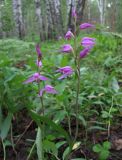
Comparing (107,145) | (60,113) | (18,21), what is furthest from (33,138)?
(18,21)

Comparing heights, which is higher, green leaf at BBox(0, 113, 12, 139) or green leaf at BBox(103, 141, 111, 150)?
green leaf at BBox(0, 113, 12, 139)

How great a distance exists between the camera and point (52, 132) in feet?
5.94

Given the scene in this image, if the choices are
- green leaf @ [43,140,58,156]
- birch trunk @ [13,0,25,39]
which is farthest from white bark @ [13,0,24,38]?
green leaf @ [43,140,58,156]

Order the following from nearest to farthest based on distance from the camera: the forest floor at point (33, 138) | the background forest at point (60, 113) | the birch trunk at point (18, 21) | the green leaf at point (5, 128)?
the background forest at point (60, 113) < the green leaf at point (5, 128) < the forest floor at point (33, 138) < the birch trunk at point (18, 21)

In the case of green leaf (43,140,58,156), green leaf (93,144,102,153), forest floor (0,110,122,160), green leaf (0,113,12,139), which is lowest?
forest floor (0,110,122,160)

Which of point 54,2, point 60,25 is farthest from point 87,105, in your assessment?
point 54,2

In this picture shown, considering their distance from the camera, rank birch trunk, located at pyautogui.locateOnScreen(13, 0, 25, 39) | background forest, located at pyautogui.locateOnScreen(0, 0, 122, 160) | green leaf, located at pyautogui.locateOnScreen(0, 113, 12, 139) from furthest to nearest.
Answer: birch trunk, located at pyautogui.locateOnScreen(13, 0, 25, 39) < green leaf, located at pyautogui.locateOnScreen(0, 113, 12, 139) < background forest, located at pyautogui.locateOnScreen(0, 0, 122, 160)

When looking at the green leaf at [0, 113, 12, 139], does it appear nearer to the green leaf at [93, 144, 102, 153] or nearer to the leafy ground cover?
the leafy ground cover

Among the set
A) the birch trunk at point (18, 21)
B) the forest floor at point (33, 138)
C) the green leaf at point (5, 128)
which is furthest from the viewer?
the birch trunk at point (18, 21)

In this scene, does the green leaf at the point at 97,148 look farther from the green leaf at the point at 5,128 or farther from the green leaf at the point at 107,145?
the green leaf at the point at 5,128

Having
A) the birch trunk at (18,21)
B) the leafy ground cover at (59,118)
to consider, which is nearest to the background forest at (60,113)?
the leafy ground cover at (59,118)

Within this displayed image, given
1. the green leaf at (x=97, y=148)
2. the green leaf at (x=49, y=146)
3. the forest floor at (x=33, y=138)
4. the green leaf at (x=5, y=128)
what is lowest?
the forest floor at (x=33, y=138)

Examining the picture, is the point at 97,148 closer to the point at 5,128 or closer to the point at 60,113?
the point at 60,113

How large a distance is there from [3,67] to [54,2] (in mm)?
9985
